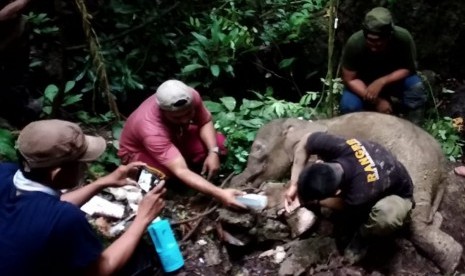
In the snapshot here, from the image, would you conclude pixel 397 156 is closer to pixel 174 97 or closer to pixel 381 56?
pixel 381 56

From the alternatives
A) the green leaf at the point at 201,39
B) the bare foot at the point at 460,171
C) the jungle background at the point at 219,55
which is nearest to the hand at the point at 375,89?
the jungle background at the point at 219,55

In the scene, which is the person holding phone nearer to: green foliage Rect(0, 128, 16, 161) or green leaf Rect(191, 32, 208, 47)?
green foliage Rect(0, 128, 16, 161)

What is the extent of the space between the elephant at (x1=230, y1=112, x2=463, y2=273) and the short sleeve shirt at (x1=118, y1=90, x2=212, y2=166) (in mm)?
606

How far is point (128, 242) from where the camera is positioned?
307 centimetres

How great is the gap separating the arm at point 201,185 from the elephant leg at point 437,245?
4.28 feet

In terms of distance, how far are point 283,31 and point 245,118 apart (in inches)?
78.3

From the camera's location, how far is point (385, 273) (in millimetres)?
4227

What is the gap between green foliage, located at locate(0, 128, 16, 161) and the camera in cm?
487

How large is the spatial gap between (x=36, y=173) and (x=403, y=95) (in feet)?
12.0

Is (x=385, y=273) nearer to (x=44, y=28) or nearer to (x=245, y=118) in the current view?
(x=245, y=118)

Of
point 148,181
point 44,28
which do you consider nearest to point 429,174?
point 148,181

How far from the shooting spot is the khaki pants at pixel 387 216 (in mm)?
3920

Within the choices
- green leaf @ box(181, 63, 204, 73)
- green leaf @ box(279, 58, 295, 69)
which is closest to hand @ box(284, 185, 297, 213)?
green leaf @ box(181, 63, 204, 73)

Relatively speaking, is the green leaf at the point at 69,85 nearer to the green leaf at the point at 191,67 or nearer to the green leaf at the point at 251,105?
the green leaf at the point at 191,67
